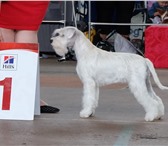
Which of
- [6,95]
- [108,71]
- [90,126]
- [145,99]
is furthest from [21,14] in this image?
[145,99]

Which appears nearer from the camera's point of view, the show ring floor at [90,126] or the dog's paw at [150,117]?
the show ring floor at [90,126]

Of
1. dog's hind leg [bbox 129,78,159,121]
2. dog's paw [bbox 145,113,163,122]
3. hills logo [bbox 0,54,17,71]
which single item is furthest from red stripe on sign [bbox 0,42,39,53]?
dog's paw [bbox 145,113,163,122]

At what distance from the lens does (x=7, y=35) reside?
692 centimetres

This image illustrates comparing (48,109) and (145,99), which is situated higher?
(145,99)

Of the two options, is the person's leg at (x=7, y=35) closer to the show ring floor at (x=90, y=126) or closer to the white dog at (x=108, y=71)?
→ the white dog at (x=108, y=71)

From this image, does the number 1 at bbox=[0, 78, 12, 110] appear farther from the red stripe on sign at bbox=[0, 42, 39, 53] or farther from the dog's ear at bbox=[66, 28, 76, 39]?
the dog's ear at bbox=[66, 28, 76, 39]

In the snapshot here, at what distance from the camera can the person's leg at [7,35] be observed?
6888 millimetres

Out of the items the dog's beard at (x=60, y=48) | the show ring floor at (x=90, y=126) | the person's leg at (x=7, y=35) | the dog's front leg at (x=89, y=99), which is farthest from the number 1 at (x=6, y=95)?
the dog's front leg at (x=89, y=99)

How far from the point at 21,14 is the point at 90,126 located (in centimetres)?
154

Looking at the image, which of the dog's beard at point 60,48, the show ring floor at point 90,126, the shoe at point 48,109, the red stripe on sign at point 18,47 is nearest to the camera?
the show ring floor at point 90,126

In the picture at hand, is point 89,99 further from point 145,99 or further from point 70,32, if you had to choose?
point 70,32

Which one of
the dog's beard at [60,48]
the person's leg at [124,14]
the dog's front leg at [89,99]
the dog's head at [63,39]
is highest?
the person's leg at [124,14]

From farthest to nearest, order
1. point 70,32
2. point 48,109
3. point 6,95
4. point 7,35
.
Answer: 1. point 48,109
2. point 7,35
3. point 70,32
4. point 6,95

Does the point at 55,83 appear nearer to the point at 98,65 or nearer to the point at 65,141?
the point at 98,65
